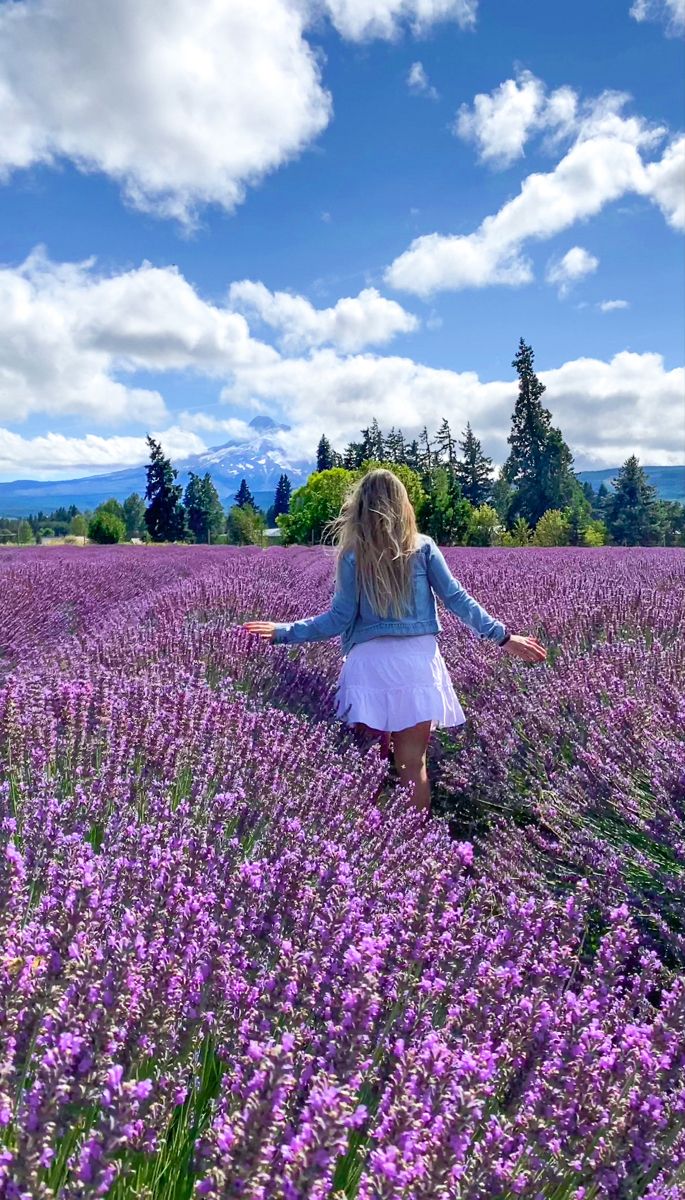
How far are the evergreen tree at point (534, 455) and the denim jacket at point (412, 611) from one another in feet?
161

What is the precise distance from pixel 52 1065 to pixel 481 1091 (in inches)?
19.4

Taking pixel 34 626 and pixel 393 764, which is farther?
pixel 34 626

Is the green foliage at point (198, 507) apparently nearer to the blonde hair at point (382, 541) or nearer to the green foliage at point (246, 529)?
the green foliage at point (246, 529)

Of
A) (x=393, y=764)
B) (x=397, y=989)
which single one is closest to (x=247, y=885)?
(x=397, y=989)

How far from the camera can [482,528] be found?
43594mm

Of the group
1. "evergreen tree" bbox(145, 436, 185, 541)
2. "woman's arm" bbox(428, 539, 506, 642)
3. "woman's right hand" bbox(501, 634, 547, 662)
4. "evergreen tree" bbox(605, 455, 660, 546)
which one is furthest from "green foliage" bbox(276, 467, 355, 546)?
"woman's right hand" bbox(501, 634, 547, 662)

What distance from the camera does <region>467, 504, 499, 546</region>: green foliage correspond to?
4344 cm

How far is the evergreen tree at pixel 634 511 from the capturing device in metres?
52.3

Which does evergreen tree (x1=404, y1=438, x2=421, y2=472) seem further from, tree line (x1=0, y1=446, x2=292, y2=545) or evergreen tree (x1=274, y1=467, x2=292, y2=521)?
evergreen tree (x1=274, y1=467, x2=292, y2=521)

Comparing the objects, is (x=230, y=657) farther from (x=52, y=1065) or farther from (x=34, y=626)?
(x=52, y=1065)

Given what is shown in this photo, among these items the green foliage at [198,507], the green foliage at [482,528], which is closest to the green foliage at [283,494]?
the green foliage at [198,507]

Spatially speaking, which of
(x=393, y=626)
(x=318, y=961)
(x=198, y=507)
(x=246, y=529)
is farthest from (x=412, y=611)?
(x=198, y=507)

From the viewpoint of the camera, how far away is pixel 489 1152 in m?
0.89

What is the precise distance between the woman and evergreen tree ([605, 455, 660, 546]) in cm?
5177
